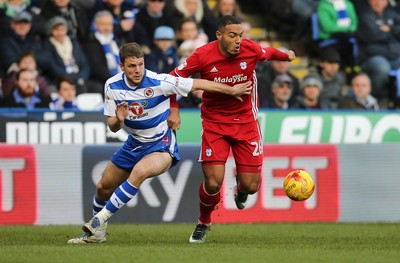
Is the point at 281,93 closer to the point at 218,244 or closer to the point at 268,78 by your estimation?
the point at 268,78

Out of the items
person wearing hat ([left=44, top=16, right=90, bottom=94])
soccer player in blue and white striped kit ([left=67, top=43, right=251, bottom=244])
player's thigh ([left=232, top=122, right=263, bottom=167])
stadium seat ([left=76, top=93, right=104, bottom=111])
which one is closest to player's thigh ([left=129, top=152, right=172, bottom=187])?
soccer player in blue and white striped kit ([left=67, top=43, right=251, bottom=244])

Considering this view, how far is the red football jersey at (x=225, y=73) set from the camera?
444 inches

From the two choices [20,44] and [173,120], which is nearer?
[173,120]

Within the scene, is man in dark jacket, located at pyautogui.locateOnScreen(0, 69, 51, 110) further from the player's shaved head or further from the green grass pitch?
the player's shaved head

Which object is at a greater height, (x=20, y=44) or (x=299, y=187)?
(x=20, y=44)

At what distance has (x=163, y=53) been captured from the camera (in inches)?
693

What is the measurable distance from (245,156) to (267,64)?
6953mm

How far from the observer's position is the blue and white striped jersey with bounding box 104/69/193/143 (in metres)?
10.9

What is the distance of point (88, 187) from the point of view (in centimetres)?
1459

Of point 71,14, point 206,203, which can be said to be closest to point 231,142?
point 206,203

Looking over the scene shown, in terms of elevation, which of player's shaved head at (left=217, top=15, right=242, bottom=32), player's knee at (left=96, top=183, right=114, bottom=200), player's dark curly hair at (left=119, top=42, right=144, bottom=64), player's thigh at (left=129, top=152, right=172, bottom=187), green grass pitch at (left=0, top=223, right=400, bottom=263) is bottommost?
green grass pitch at (left=0, top=223, right=400, bottom=263)

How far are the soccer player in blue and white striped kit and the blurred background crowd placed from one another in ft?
17.5

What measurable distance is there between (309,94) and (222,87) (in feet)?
23.1

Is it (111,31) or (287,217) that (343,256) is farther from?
(111,31)
